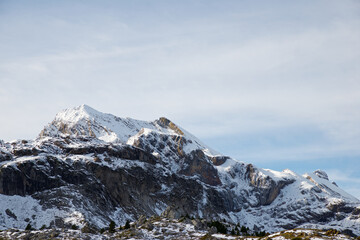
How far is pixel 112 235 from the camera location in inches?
7141

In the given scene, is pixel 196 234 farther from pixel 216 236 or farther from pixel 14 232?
pixel 14 232

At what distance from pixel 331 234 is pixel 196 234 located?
4501cm

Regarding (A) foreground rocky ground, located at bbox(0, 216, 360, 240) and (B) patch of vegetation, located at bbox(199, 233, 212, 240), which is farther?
(A) foreground rocky ground, located at bbox(0, 216, 360, 240)

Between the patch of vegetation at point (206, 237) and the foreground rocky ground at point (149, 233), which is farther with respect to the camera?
the foreground rocky ground at point (149, 233)

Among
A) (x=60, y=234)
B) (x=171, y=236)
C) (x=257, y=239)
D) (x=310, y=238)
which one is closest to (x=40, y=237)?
(x=60, y=234)

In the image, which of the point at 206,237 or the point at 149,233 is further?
the point at 149,233

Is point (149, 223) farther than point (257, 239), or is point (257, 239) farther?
point (149, 223)

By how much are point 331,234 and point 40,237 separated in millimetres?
92806

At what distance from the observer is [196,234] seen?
172000 mm

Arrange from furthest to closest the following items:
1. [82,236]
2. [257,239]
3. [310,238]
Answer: [82,236] < [257,239] < [310,238]

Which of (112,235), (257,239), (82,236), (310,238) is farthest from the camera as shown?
(112,235)

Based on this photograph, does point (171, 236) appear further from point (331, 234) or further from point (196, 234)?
point (331, 234)

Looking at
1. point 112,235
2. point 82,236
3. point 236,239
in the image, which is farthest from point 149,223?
point 236,239

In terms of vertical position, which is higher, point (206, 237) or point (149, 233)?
point (149, 233)
